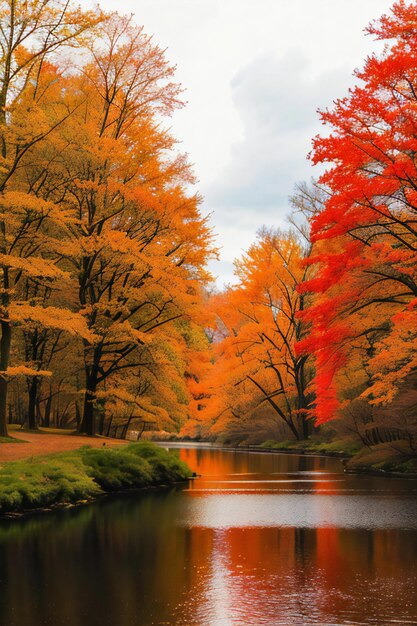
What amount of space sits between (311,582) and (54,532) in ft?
15.2

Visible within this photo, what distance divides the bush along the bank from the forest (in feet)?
12.1

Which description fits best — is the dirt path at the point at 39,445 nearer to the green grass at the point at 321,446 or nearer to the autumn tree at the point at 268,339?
the green grass at the point at 321,446

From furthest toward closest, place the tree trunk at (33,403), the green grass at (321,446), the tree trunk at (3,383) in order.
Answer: the green grass at (321,446) → the tree trunk at (33,403) → the tree trunk at (3,383)

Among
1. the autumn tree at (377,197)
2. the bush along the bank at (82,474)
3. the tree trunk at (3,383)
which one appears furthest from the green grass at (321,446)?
the tree trunk at (3,383)

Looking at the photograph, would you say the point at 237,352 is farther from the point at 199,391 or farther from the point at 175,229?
the point at 175,229

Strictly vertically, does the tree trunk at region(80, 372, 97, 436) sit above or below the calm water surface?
above

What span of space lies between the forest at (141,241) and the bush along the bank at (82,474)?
3685 millimetres

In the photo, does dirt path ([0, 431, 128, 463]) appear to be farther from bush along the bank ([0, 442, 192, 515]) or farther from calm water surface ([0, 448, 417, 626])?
calm water surface ([0, 448, 417, 626])

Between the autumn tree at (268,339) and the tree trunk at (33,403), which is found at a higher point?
the autumn tree at (268,339)

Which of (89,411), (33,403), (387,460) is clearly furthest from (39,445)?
(387,460)

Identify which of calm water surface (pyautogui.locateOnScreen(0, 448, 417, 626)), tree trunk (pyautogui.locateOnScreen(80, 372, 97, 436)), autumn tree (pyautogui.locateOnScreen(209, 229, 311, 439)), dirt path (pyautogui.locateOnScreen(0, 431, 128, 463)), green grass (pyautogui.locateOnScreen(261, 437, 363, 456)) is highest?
autumn tree (pyautogui.locateOnScreen(209, 229, 311, 439))

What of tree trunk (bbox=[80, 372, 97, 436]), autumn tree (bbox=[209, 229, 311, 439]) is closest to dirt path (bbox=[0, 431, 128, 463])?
tree trunk (bbox=[80, 372, 97, 436])

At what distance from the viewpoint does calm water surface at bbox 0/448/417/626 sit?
6.37 metres

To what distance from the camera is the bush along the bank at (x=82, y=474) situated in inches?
486
